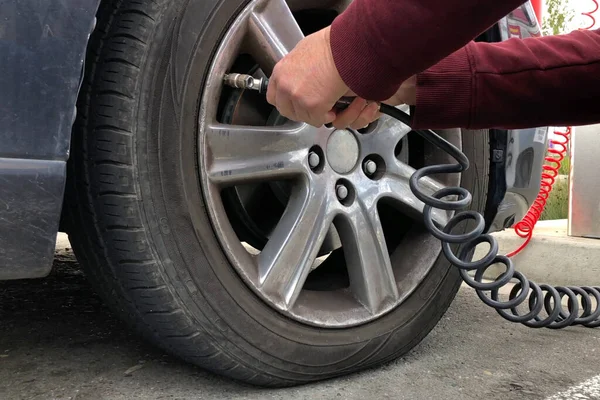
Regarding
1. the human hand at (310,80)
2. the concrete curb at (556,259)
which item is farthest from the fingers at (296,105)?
the concrete curb at (556,259)

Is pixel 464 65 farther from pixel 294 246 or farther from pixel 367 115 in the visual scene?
pixel 294 246

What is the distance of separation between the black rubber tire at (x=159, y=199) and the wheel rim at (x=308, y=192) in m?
0.04

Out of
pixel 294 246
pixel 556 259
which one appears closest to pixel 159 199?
pixel 294 246

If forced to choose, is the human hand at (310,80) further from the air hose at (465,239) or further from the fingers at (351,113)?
the air hose at (465,239)

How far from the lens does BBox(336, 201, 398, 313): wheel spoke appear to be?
175cm

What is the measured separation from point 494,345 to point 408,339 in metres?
0.38

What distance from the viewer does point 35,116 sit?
1.16 metres

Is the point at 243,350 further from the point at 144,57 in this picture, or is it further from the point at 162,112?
the point at 144,57

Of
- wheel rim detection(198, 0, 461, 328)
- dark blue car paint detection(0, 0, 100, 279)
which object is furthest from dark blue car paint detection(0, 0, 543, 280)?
wheel rim detection(198, 0, 461, 328)

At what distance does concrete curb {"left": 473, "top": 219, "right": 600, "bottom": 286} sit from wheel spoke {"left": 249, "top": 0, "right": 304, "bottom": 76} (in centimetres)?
203

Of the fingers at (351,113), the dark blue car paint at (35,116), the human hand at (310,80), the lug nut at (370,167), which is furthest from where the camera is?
the lug nut at (370,167)

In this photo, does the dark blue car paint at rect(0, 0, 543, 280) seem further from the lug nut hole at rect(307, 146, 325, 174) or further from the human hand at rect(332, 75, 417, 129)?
the lug nut hole at rect(307, 146, 325, 174)

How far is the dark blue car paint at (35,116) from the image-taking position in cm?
112

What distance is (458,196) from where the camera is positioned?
6.46 ft
